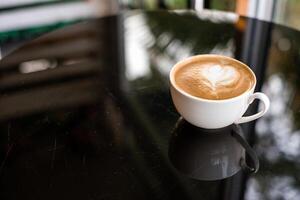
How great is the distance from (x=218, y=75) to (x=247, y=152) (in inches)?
5.6

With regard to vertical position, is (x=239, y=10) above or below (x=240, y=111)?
below

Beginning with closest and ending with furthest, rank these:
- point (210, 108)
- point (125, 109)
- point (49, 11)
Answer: point (210, 108) < point (125, 109) < point (49, 11)

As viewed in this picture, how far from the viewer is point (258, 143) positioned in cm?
63

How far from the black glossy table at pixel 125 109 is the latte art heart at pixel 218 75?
0.29 ft

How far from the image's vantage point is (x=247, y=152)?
2.01 ft

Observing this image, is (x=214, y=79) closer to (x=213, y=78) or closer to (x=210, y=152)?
(x=213, y=78)

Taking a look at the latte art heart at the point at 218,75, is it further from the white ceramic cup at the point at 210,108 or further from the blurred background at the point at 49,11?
the blurred background at the point at 49,11

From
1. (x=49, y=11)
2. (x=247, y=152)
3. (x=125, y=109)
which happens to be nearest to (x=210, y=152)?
(x=247, y=152)

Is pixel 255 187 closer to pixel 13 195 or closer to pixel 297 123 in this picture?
pixel 297 123

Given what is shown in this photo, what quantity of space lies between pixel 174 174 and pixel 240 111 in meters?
0.15

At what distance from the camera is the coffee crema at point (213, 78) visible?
0.62 meters

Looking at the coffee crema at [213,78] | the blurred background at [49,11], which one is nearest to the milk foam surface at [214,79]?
the coffee crema at [213,78]

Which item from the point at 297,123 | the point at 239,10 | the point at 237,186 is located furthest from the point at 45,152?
the point at 239,10

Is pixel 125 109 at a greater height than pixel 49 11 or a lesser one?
greater
